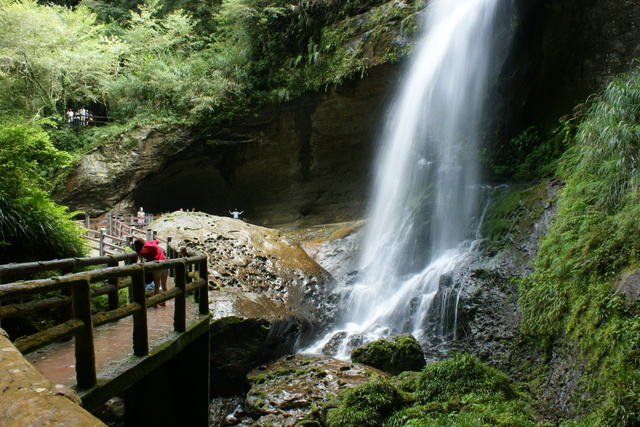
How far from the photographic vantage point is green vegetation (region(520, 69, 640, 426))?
16.4ft

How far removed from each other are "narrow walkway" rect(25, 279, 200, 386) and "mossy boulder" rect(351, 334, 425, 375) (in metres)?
3.94

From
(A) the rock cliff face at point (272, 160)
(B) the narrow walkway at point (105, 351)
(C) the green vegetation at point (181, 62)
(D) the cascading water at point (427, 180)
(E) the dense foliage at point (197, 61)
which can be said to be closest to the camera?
(B) the narrow walkway at point (105, 351)

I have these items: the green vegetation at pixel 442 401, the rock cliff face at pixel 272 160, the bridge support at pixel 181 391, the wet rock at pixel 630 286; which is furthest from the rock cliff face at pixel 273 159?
the bridge support at pixel 181 391

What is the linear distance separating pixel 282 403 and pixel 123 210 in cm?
1501

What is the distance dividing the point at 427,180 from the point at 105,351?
43.0 ft

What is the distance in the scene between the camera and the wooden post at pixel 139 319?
12.8 feet

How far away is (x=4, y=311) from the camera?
9.14 ft

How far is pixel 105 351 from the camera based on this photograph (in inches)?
160

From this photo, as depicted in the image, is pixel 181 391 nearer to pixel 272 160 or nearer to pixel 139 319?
pixel 139 319

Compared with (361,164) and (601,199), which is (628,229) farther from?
(361,164)

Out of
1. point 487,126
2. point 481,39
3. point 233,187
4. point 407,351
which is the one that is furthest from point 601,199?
point 233,187

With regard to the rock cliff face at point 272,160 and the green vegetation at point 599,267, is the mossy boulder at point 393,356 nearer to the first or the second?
the green vegetation at point 599,267

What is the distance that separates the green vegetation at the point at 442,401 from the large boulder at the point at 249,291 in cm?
343

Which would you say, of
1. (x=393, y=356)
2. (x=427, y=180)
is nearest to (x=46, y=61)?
(x=427, y=180)
